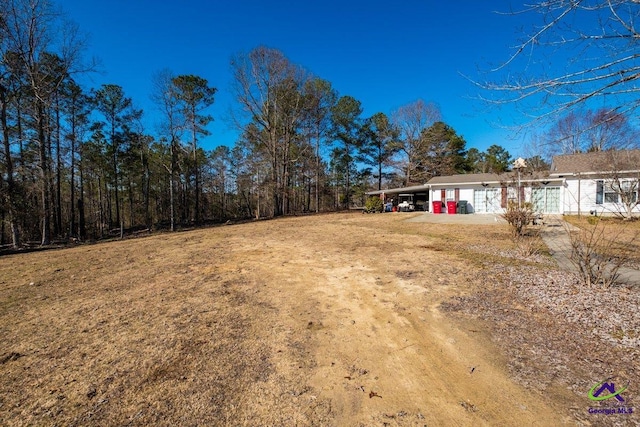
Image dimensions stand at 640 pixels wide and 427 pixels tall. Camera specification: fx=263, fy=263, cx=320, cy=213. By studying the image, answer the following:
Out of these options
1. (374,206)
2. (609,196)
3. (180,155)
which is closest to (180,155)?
(180,155)

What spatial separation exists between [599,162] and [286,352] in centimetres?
1863

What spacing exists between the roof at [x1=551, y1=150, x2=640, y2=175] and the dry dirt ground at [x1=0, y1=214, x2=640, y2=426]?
40.9 feet

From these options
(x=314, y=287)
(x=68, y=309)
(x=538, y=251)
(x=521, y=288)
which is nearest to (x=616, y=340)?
(x=521, y=288)

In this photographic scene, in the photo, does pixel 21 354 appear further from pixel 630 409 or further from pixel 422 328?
pixel 630 409

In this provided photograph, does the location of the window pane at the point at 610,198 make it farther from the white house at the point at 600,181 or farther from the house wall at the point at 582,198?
the house wall at the point at 582,198

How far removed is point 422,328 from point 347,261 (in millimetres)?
3068

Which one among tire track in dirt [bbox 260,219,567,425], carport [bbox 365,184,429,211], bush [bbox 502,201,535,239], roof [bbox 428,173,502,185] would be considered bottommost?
tire track in dirt [bbox 260,219,567,425]

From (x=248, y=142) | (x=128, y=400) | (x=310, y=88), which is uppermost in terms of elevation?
(x=310, y=88)

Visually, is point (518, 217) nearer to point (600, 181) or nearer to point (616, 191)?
point (616, 191)

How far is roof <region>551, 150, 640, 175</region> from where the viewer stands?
12170 millimetres

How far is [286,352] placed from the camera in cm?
255

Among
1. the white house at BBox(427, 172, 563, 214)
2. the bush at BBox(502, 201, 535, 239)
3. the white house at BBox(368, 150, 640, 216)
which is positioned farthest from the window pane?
the bush at BBox(502, 201, 535, 239)

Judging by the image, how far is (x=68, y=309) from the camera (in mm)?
3695

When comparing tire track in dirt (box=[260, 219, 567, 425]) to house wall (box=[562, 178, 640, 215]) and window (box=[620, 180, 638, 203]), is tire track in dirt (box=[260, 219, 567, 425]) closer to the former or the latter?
window (box=[620, 180, 638, 203])
